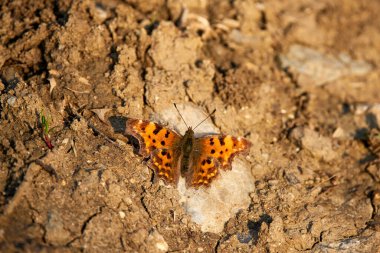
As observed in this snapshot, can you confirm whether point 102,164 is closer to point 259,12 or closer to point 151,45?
point 151,45

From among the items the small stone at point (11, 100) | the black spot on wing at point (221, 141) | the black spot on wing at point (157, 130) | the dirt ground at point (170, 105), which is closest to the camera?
the dirt ground at point (170, 105)

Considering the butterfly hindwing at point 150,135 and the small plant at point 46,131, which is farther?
the butterfly hindwing at point 150,135

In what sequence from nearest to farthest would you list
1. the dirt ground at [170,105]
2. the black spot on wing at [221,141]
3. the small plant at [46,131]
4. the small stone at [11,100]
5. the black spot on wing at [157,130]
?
the dirt ground at [170,105] → the small plant at [46,131] → the small stone at [11,100] → the black spot on wing at [157,130] → the black spot on wing at [221,141]

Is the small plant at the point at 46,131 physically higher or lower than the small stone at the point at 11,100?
lower

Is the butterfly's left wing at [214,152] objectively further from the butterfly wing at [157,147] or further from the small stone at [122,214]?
the small stone at [122,214]

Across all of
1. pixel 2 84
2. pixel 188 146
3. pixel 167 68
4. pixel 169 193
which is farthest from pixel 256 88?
pixel 2 84

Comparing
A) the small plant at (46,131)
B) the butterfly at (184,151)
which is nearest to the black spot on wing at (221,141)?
the butterfly at (184,151)

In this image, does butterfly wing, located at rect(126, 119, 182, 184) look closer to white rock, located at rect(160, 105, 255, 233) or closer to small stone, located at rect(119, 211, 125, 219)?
white rock, located at rect(160, 105, 255, 233)

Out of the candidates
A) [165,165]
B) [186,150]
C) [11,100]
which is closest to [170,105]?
[186,150]

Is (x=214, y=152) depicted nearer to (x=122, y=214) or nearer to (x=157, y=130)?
(x=157, y=130)
